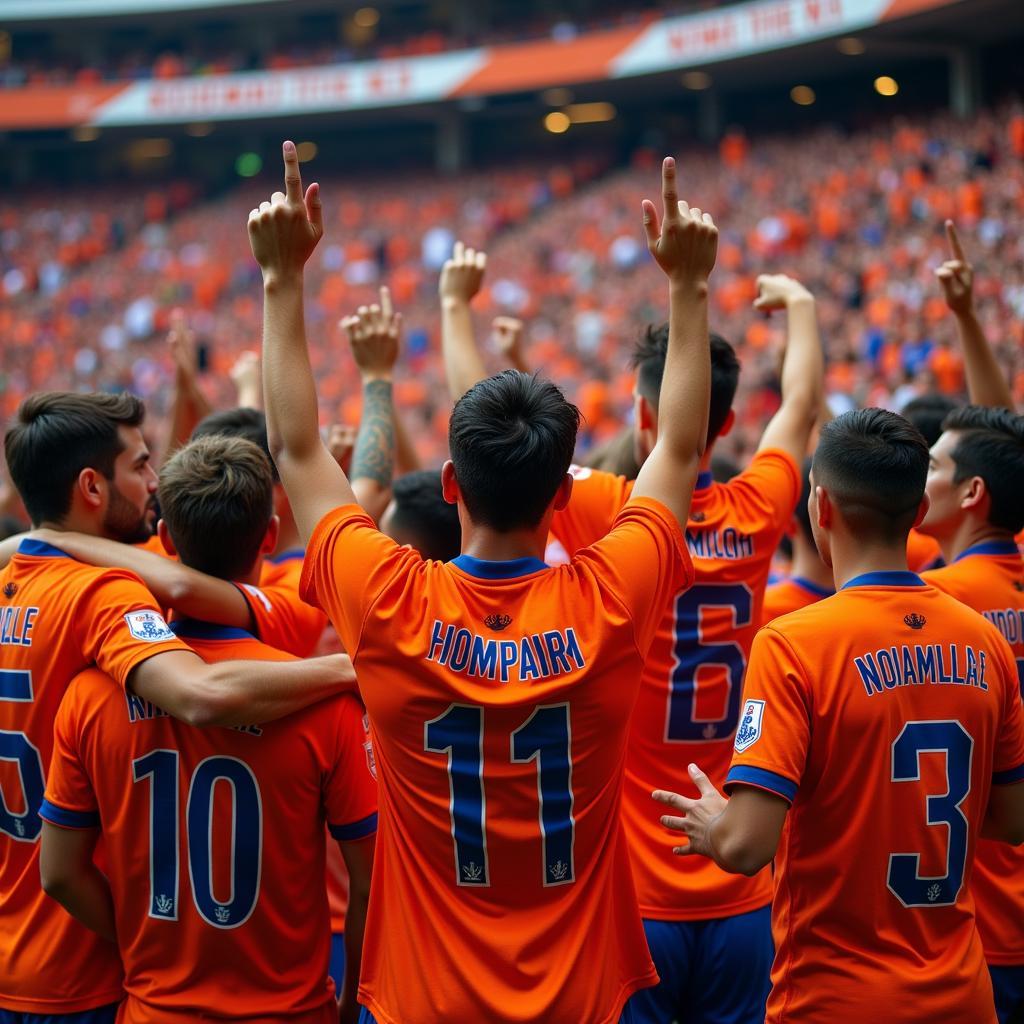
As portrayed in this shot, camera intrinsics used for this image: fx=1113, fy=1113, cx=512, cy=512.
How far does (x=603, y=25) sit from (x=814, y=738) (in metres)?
28.6

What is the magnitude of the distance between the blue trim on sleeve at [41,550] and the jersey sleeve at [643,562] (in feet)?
4.68

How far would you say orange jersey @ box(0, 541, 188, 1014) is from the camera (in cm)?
270

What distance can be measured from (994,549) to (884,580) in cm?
98

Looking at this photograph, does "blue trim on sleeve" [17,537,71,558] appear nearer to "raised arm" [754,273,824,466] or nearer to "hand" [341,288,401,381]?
"hand" [341,288,401,381]

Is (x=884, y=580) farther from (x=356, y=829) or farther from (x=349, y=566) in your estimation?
(x=356, y=829)

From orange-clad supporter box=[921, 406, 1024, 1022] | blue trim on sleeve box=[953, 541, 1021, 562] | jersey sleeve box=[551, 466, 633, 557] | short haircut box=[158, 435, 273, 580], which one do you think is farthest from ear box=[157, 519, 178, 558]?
blue trim on sleeve box=[953, 541, 1021, 562]

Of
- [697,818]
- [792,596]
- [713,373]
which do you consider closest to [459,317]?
[713,373]

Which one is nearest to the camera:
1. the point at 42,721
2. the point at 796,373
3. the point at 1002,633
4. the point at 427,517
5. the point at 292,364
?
the point at 292,364

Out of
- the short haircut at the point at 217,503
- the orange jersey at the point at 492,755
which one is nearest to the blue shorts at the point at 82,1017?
the orange jersey at the point at 492,755

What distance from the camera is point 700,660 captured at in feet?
10.3

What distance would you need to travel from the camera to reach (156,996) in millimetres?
2527

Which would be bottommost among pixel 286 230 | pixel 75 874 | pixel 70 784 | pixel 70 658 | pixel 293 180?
pixel 75 874

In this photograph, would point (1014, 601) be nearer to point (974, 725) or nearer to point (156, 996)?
point (974, 725)

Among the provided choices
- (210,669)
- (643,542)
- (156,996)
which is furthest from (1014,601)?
(156,996)
